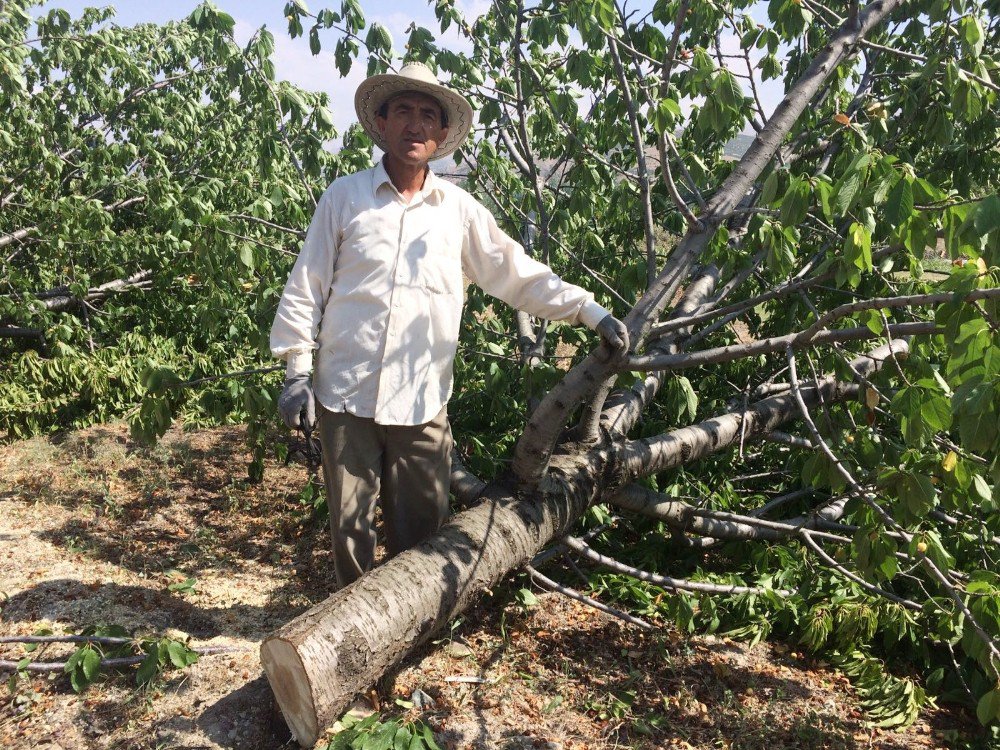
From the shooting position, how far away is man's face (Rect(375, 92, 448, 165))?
2.59 metres

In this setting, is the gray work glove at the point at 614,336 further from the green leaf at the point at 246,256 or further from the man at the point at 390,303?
the green leaf at the point at 246,256

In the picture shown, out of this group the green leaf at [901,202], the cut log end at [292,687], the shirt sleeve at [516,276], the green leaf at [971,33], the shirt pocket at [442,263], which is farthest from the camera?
the green leaf at [971,33]

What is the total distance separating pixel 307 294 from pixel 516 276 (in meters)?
0.71

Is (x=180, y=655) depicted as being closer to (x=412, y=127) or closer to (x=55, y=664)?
(x=55, y=664)

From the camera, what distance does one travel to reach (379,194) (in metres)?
2.59

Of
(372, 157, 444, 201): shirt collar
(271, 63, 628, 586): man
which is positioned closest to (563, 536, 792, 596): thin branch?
(271, 63, 628, 586): man

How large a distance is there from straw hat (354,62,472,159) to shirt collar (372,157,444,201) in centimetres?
9

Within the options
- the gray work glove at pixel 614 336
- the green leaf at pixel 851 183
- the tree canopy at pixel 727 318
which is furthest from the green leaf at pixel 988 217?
the gray work glove at pixel 614 336

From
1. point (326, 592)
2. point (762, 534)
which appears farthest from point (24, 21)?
point (762, 534)

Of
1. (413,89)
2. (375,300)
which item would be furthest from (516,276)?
(413,89)

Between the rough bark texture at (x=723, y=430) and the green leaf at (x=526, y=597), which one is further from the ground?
the rough bark texture at (x=723, y=430)

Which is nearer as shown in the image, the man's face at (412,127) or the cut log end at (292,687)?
the cut log end at (292,687)

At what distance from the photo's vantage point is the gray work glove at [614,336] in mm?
2652

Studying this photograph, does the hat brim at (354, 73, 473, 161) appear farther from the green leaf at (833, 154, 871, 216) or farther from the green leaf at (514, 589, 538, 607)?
the green leaf at (514, 589, 538, 607)
